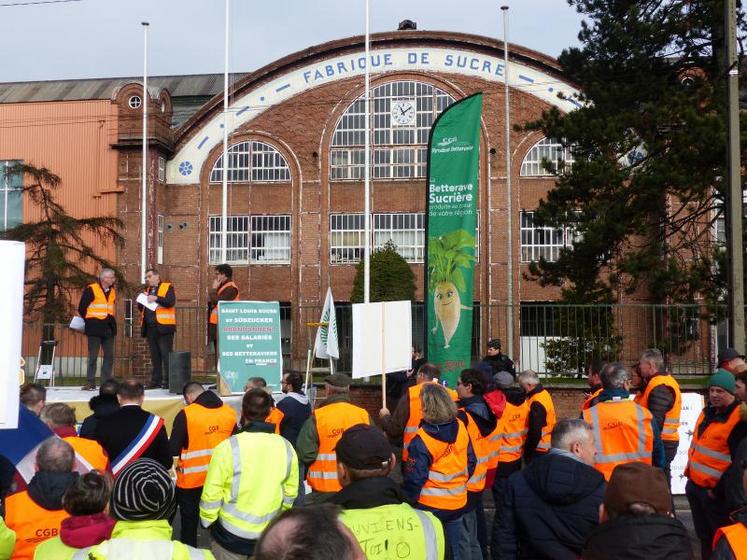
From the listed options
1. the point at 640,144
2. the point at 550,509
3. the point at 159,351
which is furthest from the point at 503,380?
the point at 640,144

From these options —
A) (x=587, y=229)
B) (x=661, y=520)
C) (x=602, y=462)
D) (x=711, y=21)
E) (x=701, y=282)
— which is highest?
(x=711, y=21)

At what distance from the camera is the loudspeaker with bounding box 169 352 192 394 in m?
12.8

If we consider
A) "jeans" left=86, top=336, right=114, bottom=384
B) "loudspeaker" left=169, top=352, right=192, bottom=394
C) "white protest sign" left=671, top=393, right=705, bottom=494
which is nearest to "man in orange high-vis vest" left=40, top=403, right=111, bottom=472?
"loudspeaker" left=169, top=352, right=192, bottom=394

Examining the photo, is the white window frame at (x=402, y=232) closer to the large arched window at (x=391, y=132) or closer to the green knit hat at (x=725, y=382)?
the large arched window at (x=391, y=132)

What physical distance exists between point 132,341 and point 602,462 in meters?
15.5

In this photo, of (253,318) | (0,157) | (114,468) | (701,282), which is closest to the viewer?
(114,468)

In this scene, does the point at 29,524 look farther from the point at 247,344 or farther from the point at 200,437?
the point at 247,344

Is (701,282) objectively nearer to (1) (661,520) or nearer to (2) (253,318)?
(2) (253,318)

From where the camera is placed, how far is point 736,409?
7.30 meters

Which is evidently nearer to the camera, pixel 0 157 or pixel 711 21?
pixel 711 21

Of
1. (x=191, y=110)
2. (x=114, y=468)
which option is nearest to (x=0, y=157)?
(x=191, y=110)

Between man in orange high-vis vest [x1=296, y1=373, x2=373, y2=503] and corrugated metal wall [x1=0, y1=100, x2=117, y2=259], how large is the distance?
32117mm

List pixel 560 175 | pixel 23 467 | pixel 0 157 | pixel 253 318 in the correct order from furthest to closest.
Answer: pixel 0 157
pixel 560 175
pixel 253 318
pixel 23 467

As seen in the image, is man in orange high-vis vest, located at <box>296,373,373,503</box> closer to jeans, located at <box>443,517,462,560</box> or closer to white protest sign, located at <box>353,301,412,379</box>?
jeans, located at <box>443,517,462,560</box>
